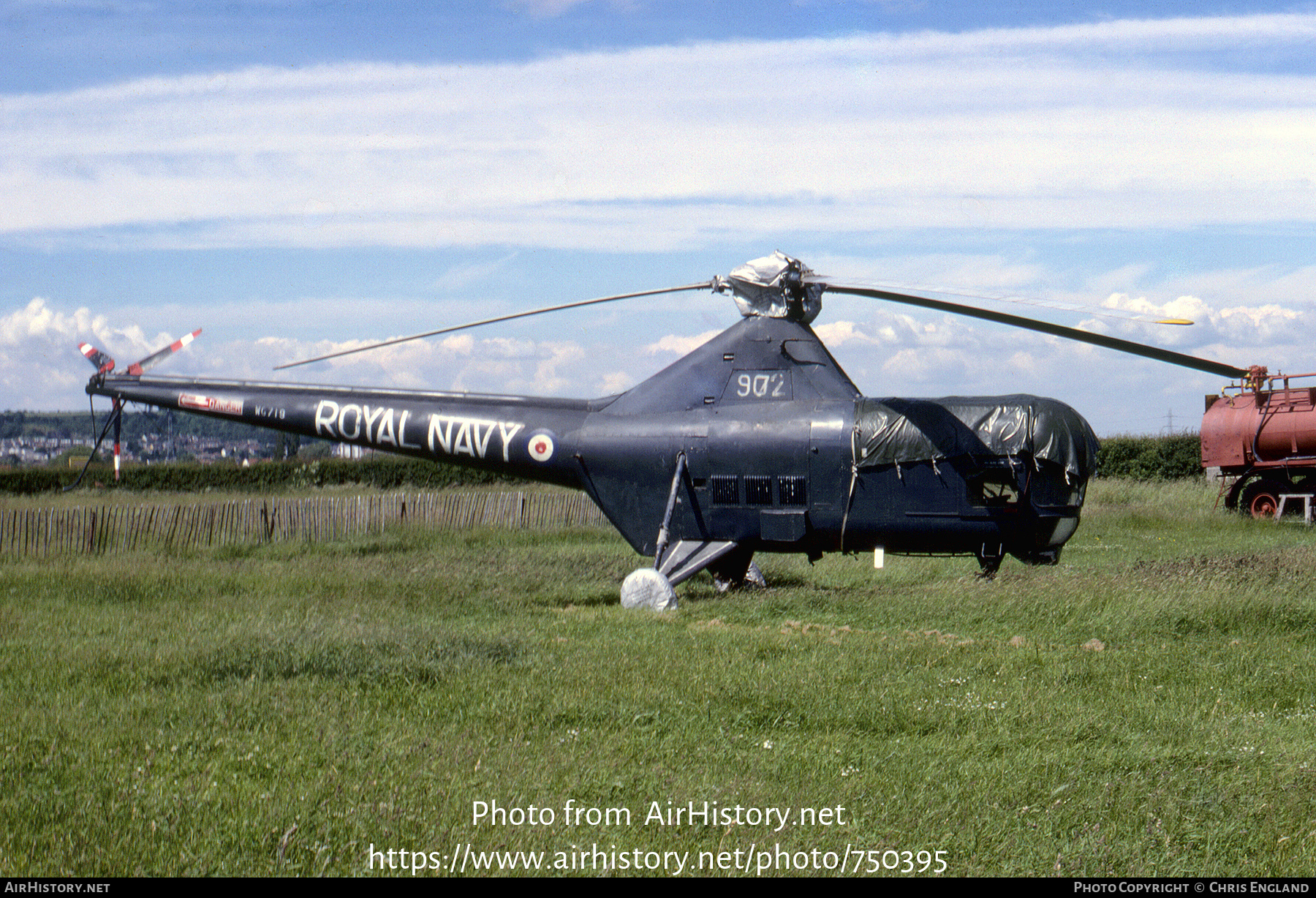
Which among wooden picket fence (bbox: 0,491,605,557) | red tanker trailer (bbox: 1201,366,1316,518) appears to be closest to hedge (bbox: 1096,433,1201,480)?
red tanker trailer (bbox: 1201,366,1316,518)

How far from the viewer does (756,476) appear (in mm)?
11492

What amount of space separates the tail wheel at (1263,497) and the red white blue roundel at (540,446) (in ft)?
64.8

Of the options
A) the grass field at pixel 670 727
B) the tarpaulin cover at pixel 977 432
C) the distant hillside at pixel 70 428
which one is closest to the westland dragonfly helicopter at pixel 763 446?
the tarpaulin cover at pixel 977 432

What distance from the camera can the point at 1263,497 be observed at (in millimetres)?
25344

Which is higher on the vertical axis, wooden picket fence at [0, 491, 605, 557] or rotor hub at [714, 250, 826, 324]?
rotor hub at [714, 250, 826, 324]

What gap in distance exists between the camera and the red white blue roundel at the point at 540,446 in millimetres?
12500

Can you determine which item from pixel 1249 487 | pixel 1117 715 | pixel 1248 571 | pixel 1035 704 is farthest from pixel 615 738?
pixel 1249 487

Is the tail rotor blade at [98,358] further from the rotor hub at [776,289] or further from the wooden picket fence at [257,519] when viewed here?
A: the rotor hub at [776,289]

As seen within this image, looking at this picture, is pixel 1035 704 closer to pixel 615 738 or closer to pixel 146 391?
pixel 615 738

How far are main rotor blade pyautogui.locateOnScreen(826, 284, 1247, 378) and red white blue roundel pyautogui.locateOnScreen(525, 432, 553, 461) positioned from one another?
172 inches

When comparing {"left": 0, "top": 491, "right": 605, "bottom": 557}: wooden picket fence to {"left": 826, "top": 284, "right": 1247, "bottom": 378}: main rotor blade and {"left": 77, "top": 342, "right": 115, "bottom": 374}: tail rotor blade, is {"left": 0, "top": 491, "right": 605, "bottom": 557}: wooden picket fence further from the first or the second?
{"left": 826, "top": 284, "right": 1247, "bottom": 378}: main rotor blade

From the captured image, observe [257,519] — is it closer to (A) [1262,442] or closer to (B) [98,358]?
(B) [98,358]

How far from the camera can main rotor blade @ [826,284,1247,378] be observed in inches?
332
